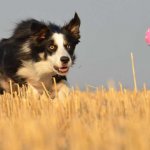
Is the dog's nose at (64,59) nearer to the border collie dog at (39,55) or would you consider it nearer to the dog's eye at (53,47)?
the border collie dog at (39,55)

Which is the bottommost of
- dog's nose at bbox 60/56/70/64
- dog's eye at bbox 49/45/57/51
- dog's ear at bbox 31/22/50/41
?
dog's nose at bbox 60/56/70/64

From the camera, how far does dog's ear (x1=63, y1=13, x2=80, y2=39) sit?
8203mm

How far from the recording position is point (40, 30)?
8055 millimetres

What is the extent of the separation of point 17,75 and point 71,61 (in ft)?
3.06

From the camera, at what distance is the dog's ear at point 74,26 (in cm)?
820

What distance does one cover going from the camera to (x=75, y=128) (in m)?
2.48

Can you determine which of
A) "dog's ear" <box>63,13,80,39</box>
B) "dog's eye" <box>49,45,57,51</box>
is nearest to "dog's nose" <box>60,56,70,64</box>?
"dog's eye" <box>49,45,57,51</box>

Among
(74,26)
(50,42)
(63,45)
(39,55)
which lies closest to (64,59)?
(63,45)

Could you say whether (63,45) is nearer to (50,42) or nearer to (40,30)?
(50,42)

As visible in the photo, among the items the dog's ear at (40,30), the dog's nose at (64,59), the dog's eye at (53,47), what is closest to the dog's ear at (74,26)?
the dog's ear at (40,30)

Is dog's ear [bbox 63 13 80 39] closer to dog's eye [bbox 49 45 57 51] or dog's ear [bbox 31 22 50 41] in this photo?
dog's ear [bbox 31 22 50 41]

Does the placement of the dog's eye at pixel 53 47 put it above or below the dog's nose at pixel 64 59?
above

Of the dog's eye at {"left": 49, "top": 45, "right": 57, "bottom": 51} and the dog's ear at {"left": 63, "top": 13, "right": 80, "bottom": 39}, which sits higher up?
the dog's ear at {"left": 63, "top": 13, "right": 80, "bottom": 39}

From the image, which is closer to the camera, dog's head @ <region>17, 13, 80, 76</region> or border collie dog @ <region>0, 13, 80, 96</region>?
dog's head @ <region>17, 13, 80, 76</region>
